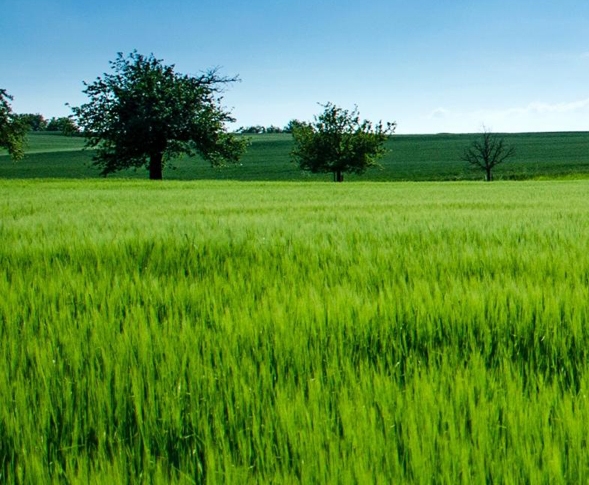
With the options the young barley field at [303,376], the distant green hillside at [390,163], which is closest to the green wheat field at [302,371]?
the young barley field at [303,376]

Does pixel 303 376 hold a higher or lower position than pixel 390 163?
lower

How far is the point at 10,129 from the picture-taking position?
47188 mm

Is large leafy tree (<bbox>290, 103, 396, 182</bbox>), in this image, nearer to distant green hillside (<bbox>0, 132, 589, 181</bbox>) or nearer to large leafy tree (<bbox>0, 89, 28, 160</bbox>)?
distant green hillside (<bbox>0, 132, 589, 181</bbox>)

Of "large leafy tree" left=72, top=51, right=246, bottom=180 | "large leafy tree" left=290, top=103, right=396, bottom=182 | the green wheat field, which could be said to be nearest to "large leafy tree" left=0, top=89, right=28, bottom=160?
"large leafy tree" left=72, top=51, right=246, bottom=180

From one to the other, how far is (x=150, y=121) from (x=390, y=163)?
159 feet

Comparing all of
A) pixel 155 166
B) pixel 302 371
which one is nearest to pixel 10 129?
pixel 155 166

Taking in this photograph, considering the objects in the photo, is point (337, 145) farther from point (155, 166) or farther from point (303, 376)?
point (303, 376)

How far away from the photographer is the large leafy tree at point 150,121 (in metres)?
42.2

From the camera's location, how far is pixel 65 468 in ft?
3.95

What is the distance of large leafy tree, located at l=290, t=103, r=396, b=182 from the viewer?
202ft

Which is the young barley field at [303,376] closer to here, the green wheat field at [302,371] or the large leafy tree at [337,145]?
the green wheat field at [302,371]

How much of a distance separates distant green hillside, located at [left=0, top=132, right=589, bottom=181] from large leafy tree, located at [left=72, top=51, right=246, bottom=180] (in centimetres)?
1695

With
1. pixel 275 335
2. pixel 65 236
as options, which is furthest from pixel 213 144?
pixel 275 335

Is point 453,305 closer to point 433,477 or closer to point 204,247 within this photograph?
point 433,477
